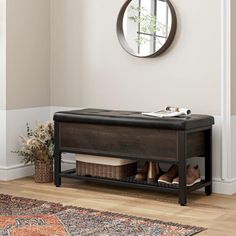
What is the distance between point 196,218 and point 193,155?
651 mm

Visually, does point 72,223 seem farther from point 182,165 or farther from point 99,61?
point 99,61

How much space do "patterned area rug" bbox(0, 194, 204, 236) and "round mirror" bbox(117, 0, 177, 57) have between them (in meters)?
1.59

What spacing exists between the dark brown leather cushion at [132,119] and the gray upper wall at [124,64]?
0.27 metres

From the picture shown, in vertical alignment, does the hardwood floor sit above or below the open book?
below

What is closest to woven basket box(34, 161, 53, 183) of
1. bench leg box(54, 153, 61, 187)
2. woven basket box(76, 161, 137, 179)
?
bench leg box(54, 153, 61, 187)

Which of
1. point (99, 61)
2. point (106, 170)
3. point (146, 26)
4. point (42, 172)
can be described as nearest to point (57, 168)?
point (42, 172)

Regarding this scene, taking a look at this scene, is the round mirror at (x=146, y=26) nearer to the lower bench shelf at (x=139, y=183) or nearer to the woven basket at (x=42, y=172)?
the lower bench shelf at (x=139, y=183)

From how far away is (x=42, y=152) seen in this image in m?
5.39

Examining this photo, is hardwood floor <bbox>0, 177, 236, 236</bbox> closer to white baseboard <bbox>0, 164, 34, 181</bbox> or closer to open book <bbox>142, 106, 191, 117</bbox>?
white baseboard <bbox>0, 164, 34, 181</bbox>

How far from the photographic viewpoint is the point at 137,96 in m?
5.34

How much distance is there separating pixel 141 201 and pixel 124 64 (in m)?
1.33

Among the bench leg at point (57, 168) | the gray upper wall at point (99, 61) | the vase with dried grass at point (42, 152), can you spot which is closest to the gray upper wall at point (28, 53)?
the gray upper wall at point (99, 61)

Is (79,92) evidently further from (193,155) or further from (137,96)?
(193,155)

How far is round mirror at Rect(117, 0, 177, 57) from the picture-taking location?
5086mm
